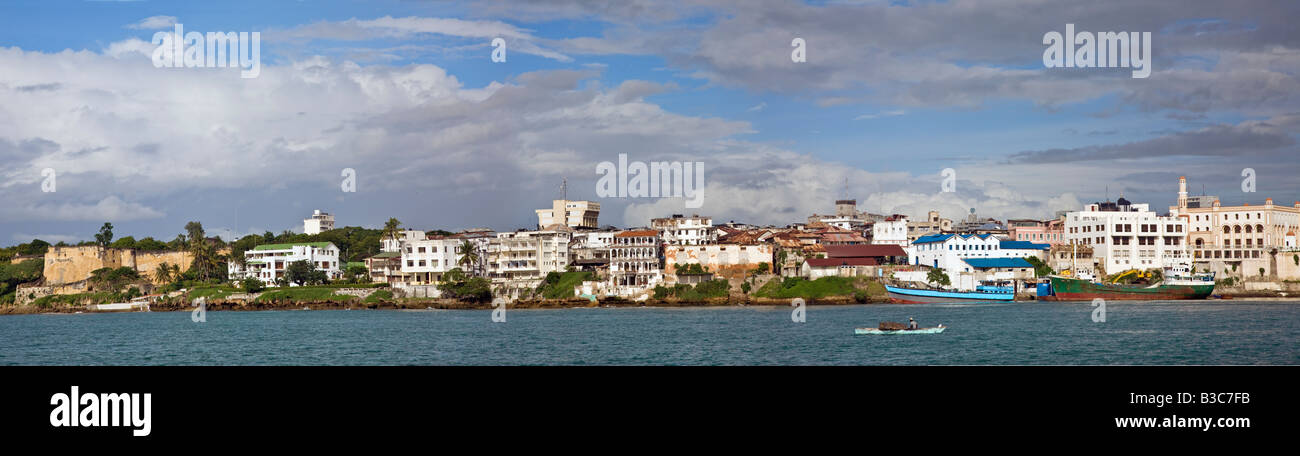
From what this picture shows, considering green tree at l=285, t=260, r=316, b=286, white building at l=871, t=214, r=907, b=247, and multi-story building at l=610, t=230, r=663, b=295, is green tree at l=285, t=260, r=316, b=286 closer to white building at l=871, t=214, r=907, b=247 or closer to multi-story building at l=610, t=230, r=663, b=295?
multi-story building at l=610, t=230, r=663, b=295

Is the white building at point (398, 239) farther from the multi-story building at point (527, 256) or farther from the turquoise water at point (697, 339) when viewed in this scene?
the turquoise water at point (697, 339)

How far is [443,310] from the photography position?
62.5m

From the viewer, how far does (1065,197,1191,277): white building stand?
66.1 meters

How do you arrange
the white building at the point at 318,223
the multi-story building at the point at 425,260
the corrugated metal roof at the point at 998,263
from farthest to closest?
the white building at the point at 318,223 → the multi-story building at the point at 425,260 → the corrugated metal roof at the point at 998,263

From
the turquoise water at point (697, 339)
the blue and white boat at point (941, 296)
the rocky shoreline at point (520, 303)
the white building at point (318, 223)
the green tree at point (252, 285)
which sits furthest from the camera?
the white building at point (318, 223)

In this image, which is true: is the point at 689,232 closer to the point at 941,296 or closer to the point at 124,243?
the point at 941,296

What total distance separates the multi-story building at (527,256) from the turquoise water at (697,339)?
1381cm

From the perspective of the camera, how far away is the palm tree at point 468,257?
225 feet

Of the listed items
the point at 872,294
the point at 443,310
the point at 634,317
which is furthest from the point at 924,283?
the point at 443,310

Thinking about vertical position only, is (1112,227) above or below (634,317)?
above

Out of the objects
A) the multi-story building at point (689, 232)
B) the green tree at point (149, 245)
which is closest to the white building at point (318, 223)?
the green tree at point (149, 245)
